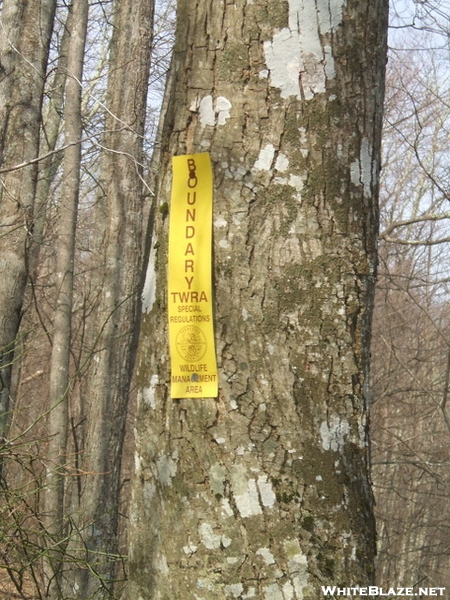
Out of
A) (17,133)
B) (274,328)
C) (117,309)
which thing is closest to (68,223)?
(117,309)

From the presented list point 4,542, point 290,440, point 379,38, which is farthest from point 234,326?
point 4,542

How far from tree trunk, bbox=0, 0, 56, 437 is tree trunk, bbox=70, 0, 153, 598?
1.12 m

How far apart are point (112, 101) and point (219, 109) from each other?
240 inches

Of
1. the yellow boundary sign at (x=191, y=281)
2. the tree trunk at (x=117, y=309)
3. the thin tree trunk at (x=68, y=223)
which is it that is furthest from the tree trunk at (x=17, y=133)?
the yellow boundary sign at (x=191, y=281)

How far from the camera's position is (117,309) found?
642 centimetres

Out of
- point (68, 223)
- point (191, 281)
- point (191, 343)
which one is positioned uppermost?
point (68, 223)

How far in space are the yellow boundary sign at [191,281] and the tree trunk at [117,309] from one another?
4637 millimetres

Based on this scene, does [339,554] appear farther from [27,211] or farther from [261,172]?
[27,211]

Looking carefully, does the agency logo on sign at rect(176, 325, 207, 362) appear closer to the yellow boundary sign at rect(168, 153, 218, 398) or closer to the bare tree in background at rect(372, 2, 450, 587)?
the yellow boundary sign at rect(168, 153, 218, 398)

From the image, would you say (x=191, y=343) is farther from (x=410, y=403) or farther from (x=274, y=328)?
(x=410, y=403)

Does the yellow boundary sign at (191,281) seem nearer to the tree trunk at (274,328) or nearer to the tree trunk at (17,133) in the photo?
the tree trunk at (274,328)

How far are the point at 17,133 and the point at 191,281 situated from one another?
151 inches

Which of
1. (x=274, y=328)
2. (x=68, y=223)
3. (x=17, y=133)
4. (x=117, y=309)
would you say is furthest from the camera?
(x=68, y=223)

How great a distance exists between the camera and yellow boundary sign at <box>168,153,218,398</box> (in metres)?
1.57
